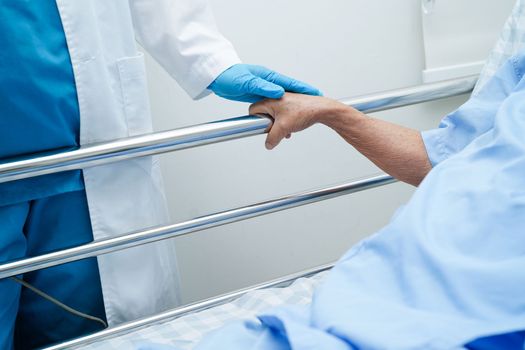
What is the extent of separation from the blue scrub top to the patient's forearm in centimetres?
50

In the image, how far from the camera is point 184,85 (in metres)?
1.27

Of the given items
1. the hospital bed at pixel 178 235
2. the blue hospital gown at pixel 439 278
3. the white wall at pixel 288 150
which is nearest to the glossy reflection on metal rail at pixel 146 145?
the hospital bed at pixel 178 235

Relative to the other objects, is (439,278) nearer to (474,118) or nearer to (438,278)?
(438,278)

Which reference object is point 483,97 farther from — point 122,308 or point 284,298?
point 122,308

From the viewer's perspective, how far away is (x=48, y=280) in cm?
117

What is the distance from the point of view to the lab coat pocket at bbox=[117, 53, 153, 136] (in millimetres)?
1186

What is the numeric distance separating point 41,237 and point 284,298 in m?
0.49

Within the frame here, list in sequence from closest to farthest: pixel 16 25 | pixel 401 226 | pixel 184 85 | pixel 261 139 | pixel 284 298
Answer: pixel 401 226 → pixel 16 25 → pixel 284 298 → pixel 184 85 → pixel 261 139

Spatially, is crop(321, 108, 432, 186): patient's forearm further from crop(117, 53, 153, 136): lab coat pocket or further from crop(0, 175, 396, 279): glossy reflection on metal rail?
crop(117, 53, 153, 136): lab coat pocket

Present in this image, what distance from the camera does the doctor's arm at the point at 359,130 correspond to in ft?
3.76

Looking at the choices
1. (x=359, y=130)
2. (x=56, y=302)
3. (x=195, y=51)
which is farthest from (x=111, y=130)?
(x=359, y=130)

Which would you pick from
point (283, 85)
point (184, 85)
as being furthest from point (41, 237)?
point (283, 85)

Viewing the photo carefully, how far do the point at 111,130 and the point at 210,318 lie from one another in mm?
416

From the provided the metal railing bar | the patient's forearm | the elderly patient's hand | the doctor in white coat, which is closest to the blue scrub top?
the doctor in white coat
